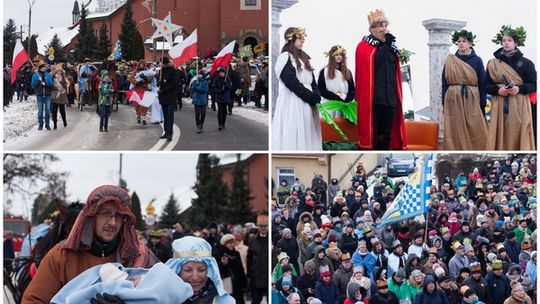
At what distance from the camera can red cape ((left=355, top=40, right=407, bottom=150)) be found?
31.0ft

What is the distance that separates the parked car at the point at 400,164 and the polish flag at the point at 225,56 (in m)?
1.67

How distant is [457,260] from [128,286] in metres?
5.93

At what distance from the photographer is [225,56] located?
10.1 meters

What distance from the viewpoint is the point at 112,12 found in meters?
9.77

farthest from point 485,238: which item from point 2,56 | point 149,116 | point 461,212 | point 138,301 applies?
point 138,301

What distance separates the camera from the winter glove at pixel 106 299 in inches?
181

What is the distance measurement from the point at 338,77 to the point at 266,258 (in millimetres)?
1841

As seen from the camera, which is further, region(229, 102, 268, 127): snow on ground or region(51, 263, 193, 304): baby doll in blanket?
region(229, 102, 268, 127): snow on ground

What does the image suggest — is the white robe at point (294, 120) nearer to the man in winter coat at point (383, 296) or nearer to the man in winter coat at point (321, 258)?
the man in winter coat at point (321, 258)

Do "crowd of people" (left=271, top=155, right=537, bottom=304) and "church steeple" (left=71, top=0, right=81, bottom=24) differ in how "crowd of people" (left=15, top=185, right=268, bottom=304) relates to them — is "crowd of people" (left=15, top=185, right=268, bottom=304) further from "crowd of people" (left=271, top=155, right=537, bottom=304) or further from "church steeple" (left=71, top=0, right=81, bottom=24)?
"church steeple" (left=71, top=0, right=81, bottom=24)

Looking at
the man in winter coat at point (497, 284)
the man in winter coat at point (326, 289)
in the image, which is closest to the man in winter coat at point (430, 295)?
the man in winter coat at point (497, 284)

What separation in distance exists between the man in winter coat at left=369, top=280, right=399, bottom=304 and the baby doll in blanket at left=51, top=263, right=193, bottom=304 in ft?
17.4

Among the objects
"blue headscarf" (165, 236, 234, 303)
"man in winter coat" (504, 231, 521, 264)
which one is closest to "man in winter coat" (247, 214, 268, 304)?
"man in winter coat" (504, 231, 521, 264)

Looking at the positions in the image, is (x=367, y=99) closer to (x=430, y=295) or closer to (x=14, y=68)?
(x=430, y=295)
